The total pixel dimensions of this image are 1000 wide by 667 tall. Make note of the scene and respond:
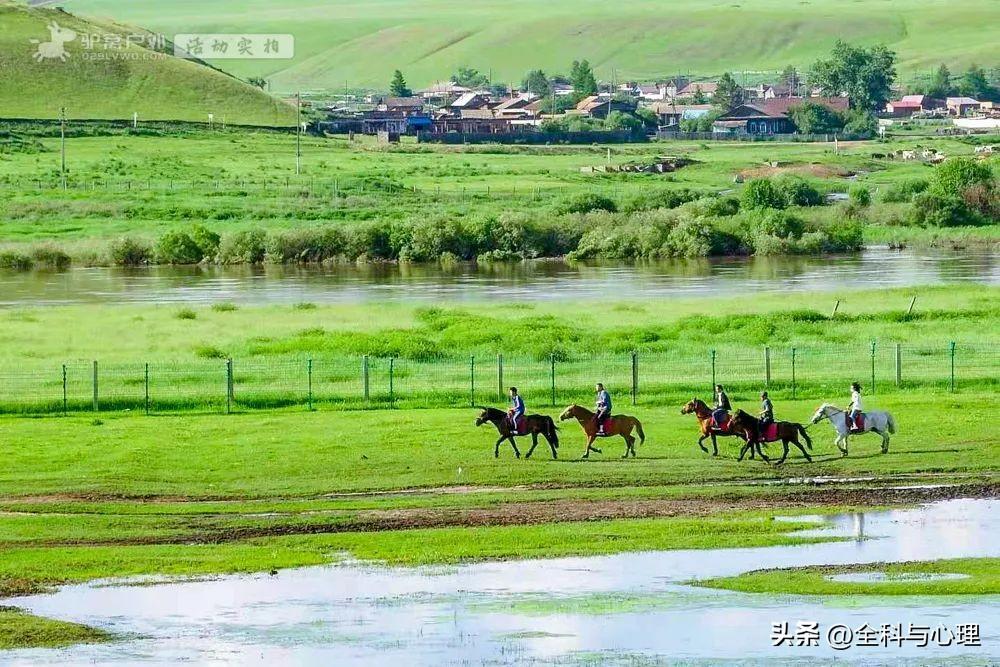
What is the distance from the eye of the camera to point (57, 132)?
582 ft

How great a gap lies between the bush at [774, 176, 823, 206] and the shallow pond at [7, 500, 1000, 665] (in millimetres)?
95073

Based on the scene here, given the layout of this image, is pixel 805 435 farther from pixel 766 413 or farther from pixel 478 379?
pixel 478 379

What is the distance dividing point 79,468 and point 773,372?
21.2 metres

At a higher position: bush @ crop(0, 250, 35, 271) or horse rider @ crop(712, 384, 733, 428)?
bush @ crop(0, 250, 35, 271)

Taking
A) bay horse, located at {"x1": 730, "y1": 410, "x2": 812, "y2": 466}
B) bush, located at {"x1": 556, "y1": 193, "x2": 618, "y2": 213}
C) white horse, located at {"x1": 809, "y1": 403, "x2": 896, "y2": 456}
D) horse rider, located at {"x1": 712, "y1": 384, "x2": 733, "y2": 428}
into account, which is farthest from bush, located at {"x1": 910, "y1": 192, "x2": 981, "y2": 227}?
bay horse, located at {"x1": 730, "y1": 410, "x2": 812, "y2": 466}

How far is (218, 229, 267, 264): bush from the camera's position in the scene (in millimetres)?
103062

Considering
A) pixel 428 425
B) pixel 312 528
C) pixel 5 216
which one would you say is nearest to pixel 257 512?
pixel 312 528

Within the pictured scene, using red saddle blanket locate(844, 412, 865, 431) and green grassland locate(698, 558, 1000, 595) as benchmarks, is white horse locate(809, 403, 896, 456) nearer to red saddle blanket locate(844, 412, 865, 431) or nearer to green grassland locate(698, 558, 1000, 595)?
red saddle blanket locate(844, 412, 865, 431)

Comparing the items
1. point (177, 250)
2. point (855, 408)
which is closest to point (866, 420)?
point (855, 408)

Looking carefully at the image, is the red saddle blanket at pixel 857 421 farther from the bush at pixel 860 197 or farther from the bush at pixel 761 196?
the bush at pixel 860 197

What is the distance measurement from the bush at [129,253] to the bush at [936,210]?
49402 mm

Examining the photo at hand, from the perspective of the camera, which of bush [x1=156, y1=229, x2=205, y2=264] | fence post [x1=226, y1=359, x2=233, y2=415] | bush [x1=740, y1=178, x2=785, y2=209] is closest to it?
fence post [x1=226, y1=359, x2=233, y2=415]

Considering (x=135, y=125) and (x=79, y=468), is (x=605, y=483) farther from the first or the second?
(x=135, y=125)

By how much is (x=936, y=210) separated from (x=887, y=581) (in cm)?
9122
